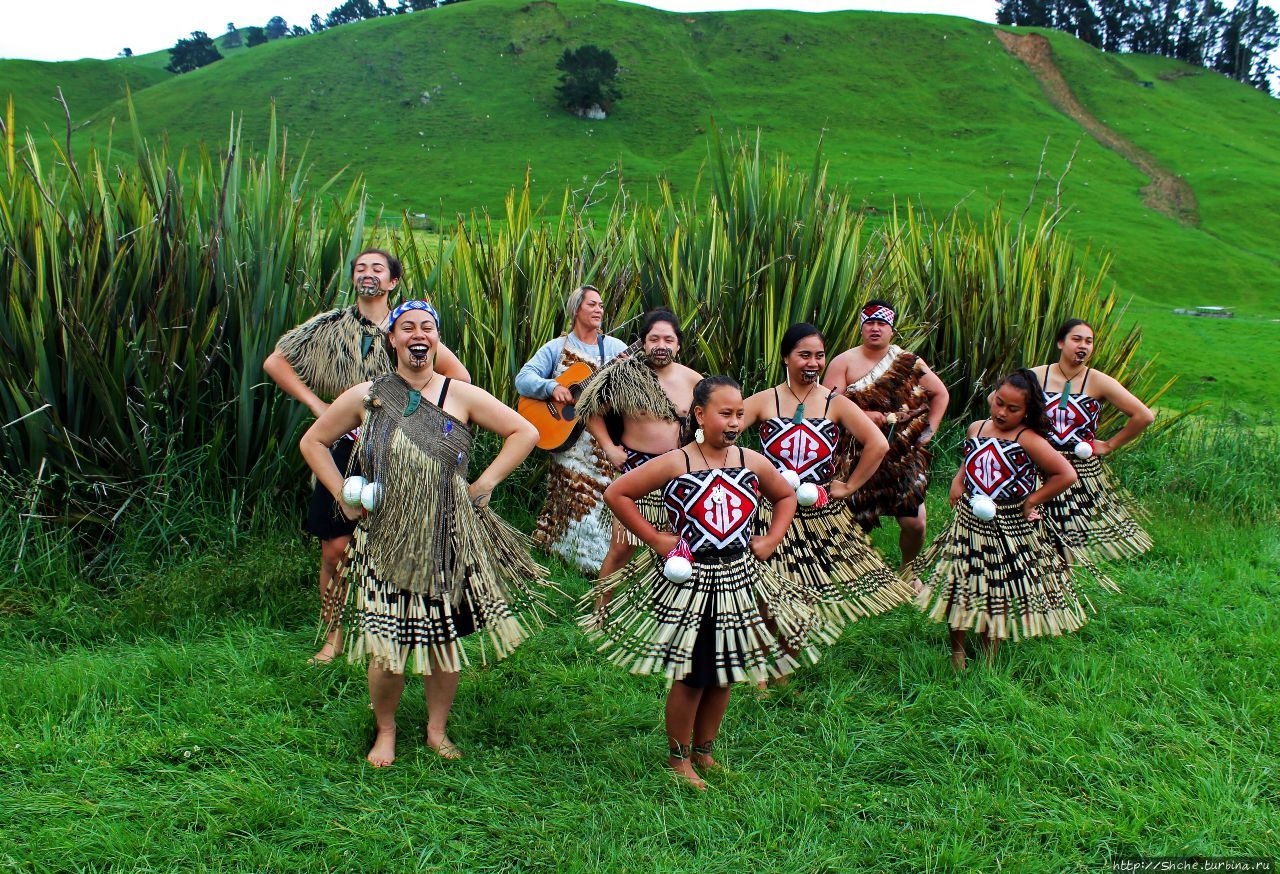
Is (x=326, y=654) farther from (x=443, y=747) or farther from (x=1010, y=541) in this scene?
(x=1010, y=541)

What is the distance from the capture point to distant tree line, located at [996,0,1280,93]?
213 feet

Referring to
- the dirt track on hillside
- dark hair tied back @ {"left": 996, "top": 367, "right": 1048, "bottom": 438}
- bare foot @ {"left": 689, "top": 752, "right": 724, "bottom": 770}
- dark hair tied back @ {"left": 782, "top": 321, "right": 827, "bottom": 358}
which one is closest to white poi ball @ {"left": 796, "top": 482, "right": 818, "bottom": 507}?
dark hair tied back @ {"left": 782, "top": 321, "right": 827, "bottom": 358}

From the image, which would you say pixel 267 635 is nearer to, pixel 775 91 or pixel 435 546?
pixel 435 546

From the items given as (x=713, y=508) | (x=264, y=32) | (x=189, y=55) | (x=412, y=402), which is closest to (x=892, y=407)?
(x=713, y=508)

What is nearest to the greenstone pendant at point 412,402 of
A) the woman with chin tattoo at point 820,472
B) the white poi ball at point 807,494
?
the white poi ball at point 807,494

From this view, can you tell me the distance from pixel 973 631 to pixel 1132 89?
188ft

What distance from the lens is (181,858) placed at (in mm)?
2646

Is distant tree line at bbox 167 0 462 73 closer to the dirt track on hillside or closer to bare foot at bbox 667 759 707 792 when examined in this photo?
the dirt track on hillside

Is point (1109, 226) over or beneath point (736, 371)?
beneath

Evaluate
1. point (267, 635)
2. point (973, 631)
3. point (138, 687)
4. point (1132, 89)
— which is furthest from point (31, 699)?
point (1132, 89)

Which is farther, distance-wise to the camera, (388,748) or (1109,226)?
(1109,226)

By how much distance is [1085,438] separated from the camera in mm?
4906

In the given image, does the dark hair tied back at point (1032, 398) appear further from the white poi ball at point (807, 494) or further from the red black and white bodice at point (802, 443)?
the white poi ball at point (807, 494)

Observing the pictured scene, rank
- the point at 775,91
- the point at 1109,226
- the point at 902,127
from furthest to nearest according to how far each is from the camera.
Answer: the point at 775,91
the point at 902,127
the point at 1109,226
